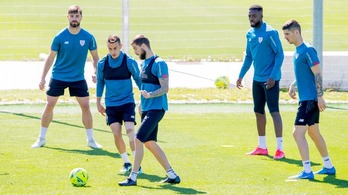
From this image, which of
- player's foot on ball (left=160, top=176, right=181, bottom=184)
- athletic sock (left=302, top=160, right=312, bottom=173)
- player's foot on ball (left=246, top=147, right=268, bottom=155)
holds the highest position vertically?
athletic sock (left=302, top=160, right=312, bottom=173)

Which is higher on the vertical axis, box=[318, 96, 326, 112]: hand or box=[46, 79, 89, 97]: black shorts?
box=[318, 96, 326, 112]: hand

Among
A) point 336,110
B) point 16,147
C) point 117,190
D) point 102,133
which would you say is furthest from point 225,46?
point 117,190

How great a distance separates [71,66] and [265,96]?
3065mm

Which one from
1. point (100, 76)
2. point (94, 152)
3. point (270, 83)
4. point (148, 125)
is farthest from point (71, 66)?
point (148, 125)

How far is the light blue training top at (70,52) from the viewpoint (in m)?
14.4

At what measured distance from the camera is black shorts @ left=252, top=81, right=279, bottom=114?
45.2 feet

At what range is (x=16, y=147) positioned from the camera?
1430cm

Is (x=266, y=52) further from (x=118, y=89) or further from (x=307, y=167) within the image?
(x=118, y=89)

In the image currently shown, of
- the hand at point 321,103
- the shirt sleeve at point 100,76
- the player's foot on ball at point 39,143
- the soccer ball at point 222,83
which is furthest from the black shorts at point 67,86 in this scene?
the soccer ball at point 222,83

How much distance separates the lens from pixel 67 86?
48.1 ft

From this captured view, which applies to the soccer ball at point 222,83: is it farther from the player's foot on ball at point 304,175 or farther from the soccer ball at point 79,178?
the soccer ball at point 79,178

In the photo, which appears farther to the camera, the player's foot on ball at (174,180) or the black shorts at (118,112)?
the black shorts at (118,112)

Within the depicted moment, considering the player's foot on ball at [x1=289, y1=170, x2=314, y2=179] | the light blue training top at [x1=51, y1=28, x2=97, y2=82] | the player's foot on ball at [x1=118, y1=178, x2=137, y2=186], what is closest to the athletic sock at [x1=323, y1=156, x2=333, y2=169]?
the player's foot on ball at [x1=289, y1=170, x2=314, y2=179]

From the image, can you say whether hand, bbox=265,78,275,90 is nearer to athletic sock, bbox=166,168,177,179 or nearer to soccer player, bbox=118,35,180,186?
soccer player, bbox=118,35,180,186
